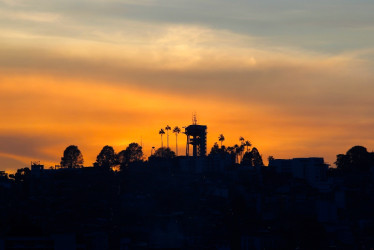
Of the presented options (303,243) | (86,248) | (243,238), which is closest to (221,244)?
(243,238)

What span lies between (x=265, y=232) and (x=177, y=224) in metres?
18.4

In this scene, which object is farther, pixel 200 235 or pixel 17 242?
pixel 200 235

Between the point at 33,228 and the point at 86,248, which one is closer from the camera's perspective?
the point at 86,248

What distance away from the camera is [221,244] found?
628ft

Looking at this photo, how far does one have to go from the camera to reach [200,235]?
196 meters

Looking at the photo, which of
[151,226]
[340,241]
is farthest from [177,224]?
[340,241]

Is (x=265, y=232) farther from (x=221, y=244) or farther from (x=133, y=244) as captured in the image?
(x=133, y=244)

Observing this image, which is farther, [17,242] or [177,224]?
[177,224]

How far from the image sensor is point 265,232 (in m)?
197

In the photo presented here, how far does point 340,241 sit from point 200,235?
95.8 feet

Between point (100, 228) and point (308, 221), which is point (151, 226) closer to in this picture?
point (100, 228)

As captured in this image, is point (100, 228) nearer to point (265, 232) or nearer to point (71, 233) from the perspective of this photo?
point (71, 233)

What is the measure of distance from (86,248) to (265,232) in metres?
38.9

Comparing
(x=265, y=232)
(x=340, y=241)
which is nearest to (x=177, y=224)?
(x=265, y=232)
